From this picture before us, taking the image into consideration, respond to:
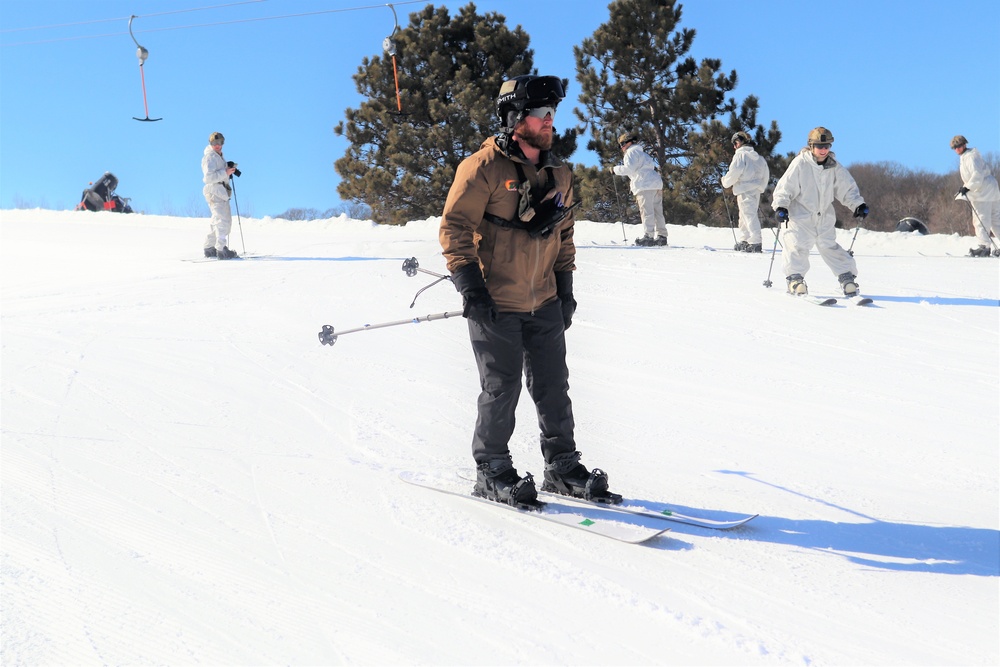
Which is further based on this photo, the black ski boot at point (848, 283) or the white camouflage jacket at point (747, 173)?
the white camouflage jacket at point (747, 173)

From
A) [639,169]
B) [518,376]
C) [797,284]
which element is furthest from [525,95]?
[639,169]

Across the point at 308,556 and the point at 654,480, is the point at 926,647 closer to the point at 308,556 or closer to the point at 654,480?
the point at 654,480

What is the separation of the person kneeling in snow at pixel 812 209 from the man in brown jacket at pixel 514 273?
613 centimetres

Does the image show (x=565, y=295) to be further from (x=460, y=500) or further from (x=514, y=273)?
(x=460, y=500)

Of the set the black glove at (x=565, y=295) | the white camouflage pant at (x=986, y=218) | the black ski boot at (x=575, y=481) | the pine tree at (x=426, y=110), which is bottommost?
the black ski boot at (x=575, y=481)

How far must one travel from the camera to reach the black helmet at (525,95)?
3.82m

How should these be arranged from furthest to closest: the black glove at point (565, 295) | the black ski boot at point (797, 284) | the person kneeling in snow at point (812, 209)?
the black ski boot at point (797, 284), the person kneeling in snow at point (812, 209), the black glove at point (565, 295)

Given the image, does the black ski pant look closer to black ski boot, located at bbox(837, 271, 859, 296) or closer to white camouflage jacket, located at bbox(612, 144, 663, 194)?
black ski boot, located at bbox(837, 271, 859, 296)

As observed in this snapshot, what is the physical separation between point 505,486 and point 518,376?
482mm

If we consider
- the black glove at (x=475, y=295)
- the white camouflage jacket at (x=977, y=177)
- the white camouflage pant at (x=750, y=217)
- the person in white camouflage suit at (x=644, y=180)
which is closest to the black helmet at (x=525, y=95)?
the black glove at (x=475, y=295)

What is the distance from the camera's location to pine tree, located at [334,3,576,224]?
25.8 m

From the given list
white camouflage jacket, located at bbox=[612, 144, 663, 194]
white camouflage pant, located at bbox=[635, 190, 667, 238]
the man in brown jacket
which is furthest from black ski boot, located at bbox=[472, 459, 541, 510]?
white camouflage pant, located at bbox=[635, 190, 667, 238]

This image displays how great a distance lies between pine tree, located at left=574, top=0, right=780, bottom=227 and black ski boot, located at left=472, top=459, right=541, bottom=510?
20.8m

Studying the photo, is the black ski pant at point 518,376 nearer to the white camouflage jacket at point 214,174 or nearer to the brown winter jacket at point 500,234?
the brown winter jacket at point 500,234
